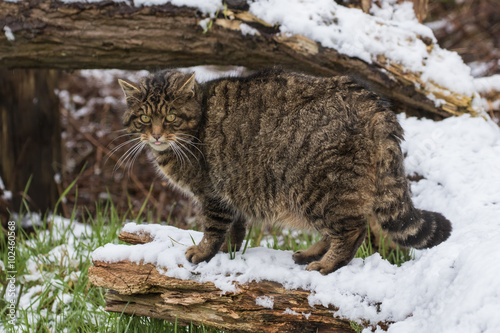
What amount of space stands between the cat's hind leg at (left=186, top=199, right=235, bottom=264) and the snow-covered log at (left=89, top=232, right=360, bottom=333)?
0.75 feet

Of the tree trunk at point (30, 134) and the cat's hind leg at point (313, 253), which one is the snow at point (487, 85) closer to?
the cat's hind leg at point (313, 253)

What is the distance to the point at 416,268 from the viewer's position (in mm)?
2416

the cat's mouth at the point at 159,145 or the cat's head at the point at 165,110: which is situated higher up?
the cat's head at the point at 165,110

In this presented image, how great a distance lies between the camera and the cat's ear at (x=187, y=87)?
298 cm

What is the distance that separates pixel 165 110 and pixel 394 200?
1.37m

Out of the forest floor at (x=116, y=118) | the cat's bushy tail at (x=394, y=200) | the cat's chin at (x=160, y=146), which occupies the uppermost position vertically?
the cat's bushy tail at (x=394, y=200)

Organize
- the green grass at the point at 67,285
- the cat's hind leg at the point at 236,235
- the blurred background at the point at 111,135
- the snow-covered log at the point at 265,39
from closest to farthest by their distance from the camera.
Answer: the green grass at the point at 67,285 → the cat's hind leg at the point at 236,235 → the snow-covered log at the point at 265,39 → the blurred background at the point at 111,135

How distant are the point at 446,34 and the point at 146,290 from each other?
657 centimetres

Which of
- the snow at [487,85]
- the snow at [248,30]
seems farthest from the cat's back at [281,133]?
the snow at [487,85]

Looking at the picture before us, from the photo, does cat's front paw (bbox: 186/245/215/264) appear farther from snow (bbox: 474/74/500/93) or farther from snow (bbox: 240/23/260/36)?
snow (bbox: 474/74/500/93)

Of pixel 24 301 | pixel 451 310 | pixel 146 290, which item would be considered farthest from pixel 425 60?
pixel 24 301

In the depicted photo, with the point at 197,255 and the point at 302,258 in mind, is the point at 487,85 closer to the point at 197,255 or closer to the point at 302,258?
the point at 302,258

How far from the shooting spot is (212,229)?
115 inches

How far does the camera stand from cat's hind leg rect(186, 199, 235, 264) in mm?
2841
